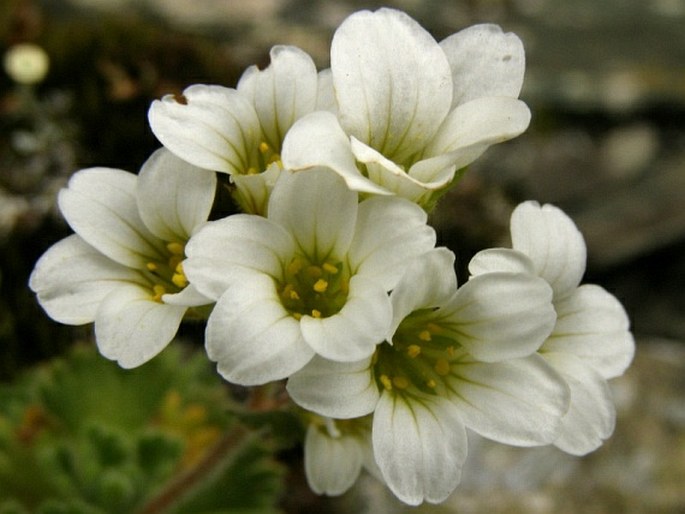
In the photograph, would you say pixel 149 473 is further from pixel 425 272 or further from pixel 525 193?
pixel 525 193

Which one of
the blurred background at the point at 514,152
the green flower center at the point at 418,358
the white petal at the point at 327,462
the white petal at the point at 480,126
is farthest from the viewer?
the blurred background at the point at 514,152

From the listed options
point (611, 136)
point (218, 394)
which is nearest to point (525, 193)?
point (611, 136)

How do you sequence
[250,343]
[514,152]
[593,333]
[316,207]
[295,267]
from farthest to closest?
1. [514,152]
2. [593,333]
3. [295,267]
4. [316,207]
5. [250,343]

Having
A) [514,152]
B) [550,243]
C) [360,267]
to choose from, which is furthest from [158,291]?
[514,152]

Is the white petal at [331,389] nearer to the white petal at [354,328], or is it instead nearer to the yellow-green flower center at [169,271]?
the white petal at [354,328]

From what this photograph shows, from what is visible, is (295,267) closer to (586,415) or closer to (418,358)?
(418,358)

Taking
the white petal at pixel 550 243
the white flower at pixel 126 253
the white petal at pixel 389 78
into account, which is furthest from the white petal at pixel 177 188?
the white petal at pixel 550 243
